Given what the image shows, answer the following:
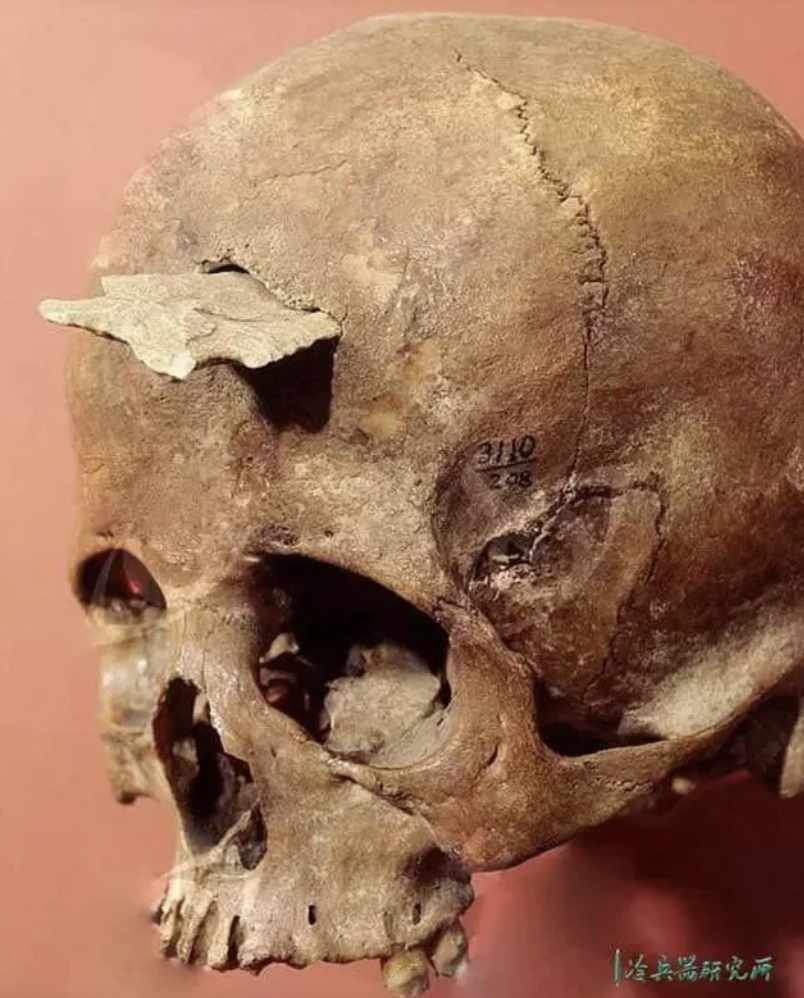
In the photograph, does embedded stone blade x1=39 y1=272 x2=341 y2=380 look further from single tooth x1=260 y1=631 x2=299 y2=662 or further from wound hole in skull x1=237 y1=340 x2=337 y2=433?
single tooth x1=260 y1=631 x2=299 y2=662

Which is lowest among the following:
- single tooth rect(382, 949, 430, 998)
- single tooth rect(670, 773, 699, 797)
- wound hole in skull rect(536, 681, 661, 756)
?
single tooth rect(382, 949, 430, 998)

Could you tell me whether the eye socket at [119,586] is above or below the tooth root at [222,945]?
above

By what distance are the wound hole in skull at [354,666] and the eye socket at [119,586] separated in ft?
0.42

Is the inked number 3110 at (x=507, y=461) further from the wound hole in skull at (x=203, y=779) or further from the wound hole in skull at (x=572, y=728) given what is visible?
the wound hole in skull at (x=203, y=779)

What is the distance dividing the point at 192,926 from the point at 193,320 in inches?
20.6

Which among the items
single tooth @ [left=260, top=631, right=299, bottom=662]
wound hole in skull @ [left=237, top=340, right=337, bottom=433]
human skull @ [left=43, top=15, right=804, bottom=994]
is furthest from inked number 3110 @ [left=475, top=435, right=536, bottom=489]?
single tooth @ [left=260, top=631, right=299, bottom=662]

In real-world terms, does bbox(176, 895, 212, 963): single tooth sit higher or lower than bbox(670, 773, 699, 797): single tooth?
lower

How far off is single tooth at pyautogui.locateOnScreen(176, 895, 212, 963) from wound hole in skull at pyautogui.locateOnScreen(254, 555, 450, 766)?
16cm

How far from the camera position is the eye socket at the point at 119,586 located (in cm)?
134

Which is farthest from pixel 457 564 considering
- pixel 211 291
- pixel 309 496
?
pixel 211 291

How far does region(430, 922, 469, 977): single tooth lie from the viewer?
1.25 metres

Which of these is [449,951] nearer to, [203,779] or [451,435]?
[203,779]

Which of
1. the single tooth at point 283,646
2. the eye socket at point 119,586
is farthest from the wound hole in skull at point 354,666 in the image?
the eye socket at point 119,586

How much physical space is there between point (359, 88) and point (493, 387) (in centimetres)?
26
